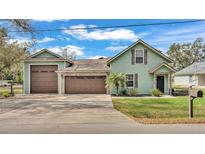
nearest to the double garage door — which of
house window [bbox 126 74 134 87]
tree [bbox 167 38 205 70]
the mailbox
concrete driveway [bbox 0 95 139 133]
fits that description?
house window [bbox 126 74 134 87]

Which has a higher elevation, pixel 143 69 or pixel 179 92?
pixel 143 69

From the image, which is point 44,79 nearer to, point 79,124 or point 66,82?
point 66,82

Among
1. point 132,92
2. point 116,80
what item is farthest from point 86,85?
point 132,92

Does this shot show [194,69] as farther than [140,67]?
No

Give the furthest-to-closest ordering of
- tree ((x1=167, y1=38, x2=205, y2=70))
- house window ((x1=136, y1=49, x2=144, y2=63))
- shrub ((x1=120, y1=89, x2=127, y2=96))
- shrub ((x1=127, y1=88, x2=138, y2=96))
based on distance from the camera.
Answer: house window ((x1=136, y1=49, x2=144, y2=63))
shrub ((x1=120, y1=89, x2=127, y2=96))
shrub ((x1=127, y1=88, x2=138, y2=96))
tree ((x1=167, y1=38, x2=205, y2=70))

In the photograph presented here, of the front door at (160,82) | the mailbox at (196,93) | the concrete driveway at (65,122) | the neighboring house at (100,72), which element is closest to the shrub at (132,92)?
the neighboring house at (100,72)

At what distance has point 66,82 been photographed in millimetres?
16016

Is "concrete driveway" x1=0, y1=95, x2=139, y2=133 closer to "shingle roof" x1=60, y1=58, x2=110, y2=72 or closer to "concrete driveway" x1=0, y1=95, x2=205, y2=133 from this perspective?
"concrete driveway" x1=0, y1=95, x2=205, y2=133

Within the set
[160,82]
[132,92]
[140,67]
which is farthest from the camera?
[160,82]

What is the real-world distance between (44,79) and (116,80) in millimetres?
4059

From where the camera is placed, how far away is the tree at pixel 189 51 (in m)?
7.65

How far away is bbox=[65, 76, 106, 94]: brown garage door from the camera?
1544cm
